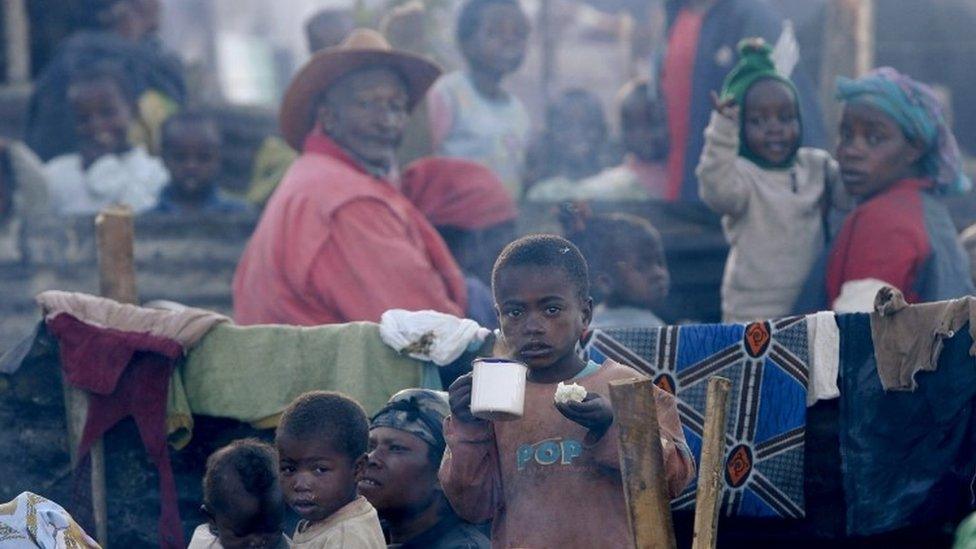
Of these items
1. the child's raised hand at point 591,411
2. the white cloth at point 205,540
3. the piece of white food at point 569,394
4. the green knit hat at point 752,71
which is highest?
the green knit hat at point 752,71

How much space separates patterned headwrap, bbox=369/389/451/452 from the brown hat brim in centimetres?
222

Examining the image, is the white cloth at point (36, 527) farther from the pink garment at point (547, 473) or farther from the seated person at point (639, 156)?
the seated person at point (639, 156)

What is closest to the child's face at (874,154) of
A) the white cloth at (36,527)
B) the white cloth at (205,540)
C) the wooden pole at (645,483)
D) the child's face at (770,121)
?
the child's face at (770,121)

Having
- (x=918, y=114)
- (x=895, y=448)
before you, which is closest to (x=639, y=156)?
(x=918, y=114)

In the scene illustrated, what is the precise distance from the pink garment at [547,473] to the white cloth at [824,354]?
937 mm

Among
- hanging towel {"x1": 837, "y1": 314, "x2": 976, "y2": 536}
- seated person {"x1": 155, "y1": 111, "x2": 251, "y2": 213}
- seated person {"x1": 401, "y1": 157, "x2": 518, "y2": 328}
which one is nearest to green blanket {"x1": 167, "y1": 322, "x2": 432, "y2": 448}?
hanging towel {"x1": 837, "y1": 314, "x2": 976, "y2": 536}

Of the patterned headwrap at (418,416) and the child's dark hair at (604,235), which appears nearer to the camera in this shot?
the patterned headwrap at (418,416)

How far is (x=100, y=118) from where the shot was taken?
9.56 meters

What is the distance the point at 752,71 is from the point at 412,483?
2537mm

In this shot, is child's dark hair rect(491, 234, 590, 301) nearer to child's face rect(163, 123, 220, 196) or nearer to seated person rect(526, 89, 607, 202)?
child's face rect(163, 123, 220, 196)

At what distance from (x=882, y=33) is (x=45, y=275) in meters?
9.75

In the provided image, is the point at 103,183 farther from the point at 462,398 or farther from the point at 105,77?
the point at 462,398

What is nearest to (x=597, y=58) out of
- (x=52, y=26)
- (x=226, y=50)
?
(x=226, y=50)

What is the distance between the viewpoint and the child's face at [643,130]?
9367 millimetres
